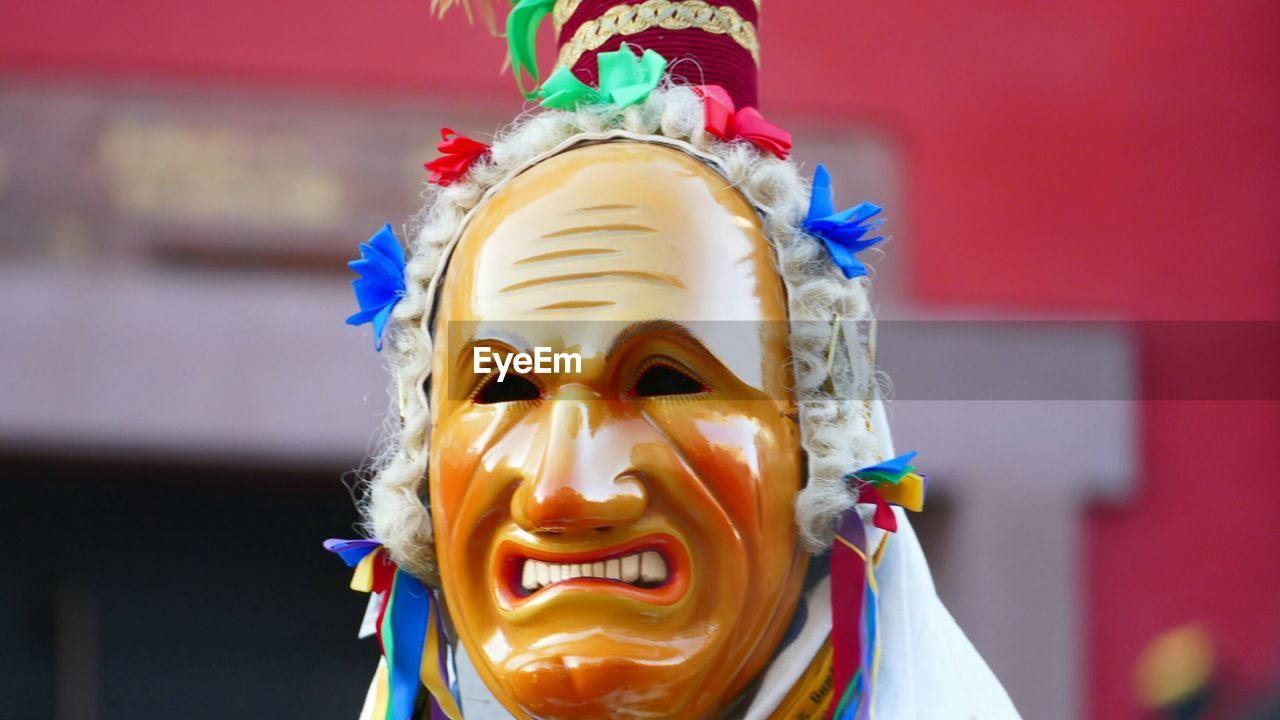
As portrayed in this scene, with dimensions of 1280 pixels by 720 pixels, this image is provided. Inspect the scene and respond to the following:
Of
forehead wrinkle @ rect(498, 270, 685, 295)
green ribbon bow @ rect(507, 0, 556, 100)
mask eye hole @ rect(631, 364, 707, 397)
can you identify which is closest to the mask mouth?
mask eye hole @ rect(631, 364, 707, 397)

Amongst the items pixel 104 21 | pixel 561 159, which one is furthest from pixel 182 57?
pixel 561 159

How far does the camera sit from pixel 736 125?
75.8 inches

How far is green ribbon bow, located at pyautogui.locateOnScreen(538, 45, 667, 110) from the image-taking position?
189 cm

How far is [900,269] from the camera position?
484 centimetres

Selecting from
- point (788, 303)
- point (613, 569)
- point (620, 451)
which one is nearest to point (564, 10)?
point (788, 303)

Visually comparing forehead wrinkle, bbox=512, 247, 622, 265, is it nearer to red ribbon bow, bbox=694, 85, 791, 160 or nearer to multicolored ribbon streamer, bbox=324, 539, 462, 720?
red ribbon bow, bbox=694, 85, 791, 160

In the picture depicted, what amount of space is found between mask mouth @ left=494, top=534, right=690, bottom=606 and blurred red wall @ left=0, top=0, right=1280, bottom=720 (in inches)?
132

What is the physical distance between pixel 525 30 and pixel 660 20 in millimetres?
287

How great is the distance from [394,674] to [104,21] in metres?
3.80

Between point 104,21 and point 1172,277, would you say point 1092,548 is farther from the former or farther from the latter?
point 104,21

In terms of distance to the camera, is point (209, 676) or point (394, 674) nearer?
point (394, 674)

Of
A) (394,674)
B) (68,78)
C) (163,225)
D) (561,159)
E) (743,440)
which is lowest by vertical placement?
(394,674)

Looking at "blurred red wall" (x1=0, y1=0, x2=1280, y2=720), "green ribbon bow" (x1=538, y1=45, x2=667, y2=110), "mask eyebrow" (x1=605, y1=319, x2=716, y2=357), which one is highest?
"blurred red wall" (x1=0, y1=0, x2=1280, y2=720)

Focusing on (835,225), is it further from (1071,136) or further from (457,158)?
(1071,136)
